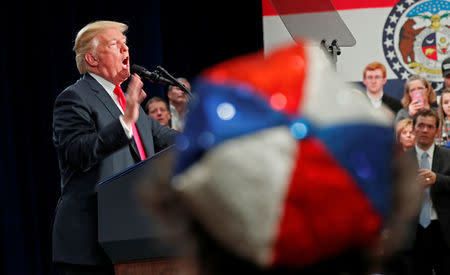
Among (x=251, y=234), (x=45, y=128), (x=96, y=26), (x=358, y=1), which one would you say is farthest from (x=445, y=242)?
(x=251, y=234)

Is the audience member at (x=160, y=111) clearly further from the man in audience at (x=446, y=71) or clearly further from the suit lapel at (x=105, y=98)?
the suit lapel at (x=105, y=98)

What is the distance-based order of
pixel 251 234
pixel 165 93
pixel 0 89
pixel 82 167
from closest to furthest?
1. pixel 251 234
2. pixel 82 167
3. pixel 0 89
4. pixel 165 93

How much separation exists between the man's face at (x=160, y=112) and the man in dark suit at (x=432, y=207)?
1.78 m

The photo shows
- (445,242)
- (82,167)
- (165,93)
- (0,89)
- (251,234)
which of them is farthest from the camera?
(165,93)

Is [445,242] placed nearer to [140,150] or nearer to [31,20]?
[140,150]

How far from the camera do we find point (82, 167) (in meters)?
2.28

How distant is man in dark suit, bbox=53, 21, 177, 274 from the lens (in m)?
2.21

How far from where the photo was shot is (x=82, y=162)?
7.43ft

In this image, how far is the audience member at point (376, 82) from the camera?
523 cm

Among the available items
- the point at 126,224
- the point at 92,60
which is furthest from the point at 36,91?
the point at 126,224

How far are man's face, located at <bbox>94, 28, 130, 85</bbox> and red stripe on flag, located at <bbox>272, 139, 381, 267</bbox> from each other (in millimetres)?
2099

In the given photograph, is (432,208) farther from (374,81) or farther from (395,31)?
(395,31)

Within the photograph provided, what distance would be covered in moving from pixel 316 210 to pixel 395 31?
5.37 meters

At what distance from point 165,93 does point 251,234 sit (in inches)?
221
